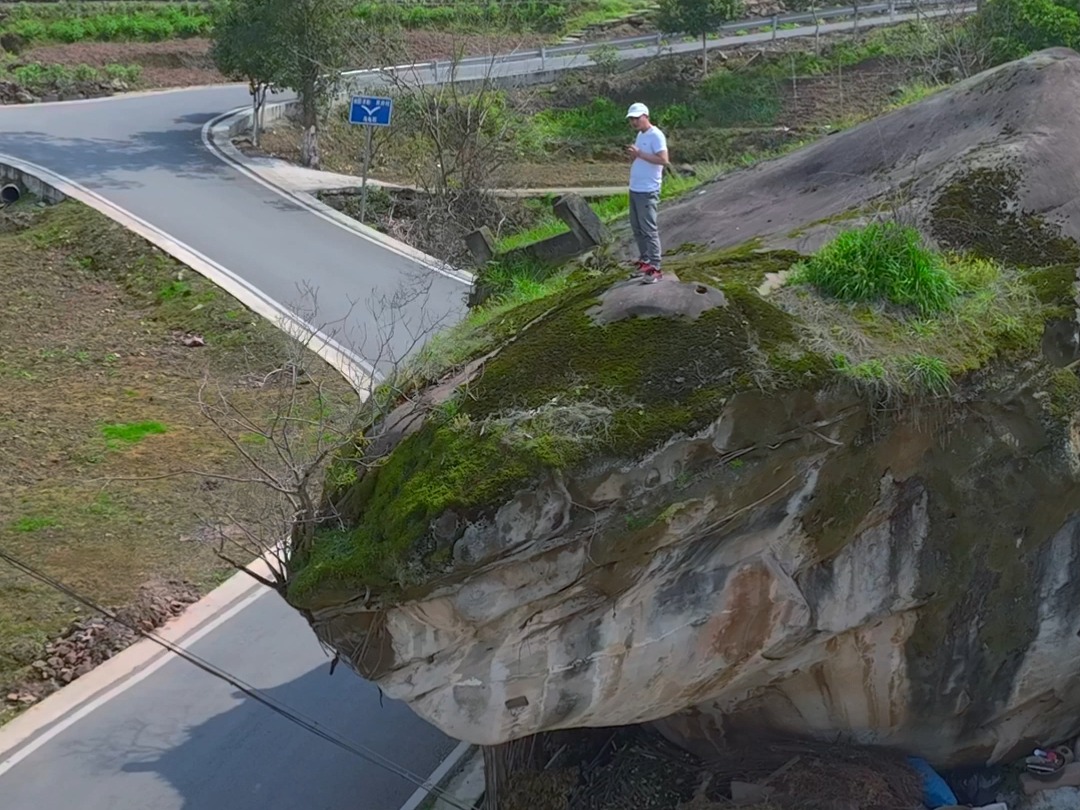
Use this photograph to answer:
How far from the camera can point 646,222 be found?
9883mm

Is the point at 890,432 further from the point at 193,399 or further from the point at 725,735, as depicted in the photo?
the point at 193,399

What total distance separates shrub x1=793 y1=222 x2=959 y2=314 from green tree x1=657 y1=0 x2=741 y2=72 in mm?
34118

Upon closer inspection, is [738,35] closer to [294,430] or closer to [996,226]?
[294,430]

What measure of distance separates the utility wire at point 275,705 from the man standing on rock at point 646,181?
17.4 feet

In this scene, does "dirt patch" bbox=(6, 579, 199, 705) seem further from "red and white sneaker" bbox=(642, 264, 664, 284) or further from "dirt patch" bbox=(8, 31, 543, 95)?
"dirt patch" bbox=(8, 31, 543, 95)

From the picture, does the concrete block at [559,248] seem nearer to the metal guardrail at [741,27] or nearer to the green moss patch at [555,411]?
the green moss patch at [555,411]

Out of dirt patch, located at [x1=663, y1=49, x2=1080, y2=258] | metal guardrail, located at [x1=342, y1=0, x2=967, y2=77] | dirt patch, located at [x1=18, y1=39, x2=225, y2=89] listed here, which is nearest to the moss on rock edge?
dirt patch, located at [x1=663, y1=49, x2=1080, y2=258]

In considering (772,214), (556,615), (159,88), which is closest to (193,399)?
(772,214)

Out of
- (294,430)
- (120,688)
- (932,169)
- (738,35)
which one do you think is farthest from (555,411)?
(738,35)

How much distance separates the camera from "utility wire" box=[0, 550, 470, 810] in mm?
12195

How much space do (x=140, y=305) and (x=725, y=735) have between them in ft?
53.2

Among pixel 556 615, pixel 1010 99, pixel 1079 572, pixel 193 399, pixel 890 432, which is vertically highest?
pixel 1010 99

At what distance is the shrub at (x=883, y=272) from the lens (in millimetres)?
9539

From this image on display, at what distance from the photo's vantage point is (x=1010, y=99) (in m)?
12.1
